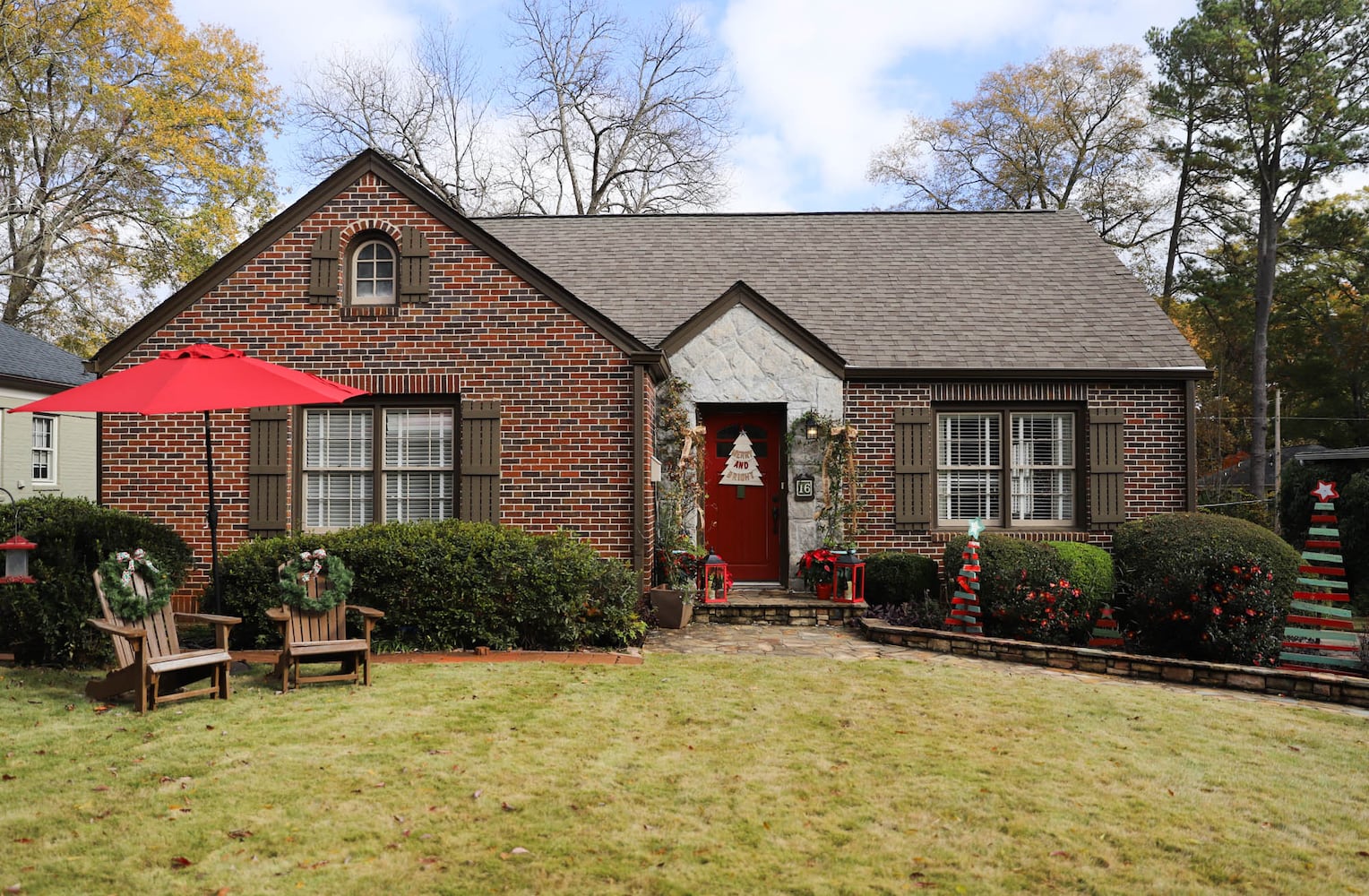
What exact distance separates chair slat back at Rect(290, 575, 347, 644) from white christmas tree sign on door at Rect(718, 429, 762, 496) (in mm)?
5740

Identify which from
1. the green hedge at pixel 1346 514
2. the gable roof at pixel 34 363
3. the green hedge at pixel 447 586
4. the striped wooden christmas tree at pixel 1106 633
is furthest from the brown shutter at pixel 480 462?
the gable roof at pixel 34 363

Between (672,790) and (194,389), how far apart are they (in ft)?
15.6

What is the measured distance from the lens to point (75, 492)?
840 inches

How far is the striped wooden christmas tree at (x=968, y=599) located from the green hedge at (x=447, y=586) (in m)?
3.56

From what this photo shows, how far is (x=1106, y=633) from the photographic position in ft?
32.0

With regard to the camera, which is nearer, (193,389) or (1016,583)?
(193,389)

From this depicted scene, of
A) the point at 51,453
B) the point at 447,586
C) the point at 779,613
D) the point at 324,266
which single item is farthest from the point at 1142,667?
the point at 51,453

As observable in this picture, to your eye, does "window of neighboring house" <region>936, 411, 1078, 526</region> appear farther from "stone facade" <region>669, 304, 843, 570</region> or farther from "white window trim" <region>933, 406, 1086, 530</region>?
"stone facade" <region>669, 304, 843, 570</region>

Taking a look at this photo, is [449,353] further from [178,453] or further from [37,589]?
[37,589]

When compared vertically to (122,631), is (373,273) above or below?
above

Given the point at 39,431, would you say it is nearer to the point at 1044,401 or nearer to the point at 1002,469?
the point at 1002,469

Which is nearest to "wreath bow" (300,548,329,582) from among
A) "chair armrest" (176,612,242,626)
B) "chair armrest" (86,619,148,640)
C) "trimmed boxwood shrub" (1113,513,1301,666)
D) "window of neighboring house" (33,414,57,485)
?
"chair armrest" (176,612,242,626)

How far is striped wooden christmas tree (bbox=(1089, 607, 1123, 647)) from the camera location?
9.76 metres

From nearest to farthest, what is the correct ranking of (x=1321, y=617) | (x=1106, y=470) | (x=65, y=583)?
(x=65, y=583) → (x=1321, y=617) → (x=1106, y=470)
